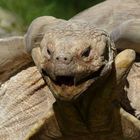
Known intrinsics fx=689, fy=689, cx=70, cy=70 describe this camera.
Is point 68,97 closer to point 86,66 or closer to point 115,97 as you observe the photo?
point 86,66

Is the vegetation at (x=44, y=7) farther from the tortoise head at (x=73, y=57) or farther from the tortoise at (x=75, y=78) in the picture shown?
the tortoise head at (x=73, y=57)

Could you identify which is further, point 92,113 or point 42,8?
point 42,8

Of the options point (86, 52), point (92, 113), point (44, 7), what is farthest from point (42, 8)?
point (86, 52)

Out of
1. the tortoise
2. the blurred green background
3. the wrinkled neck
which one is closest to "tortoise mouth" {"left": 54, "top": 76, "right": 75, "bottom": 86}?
the tortoise

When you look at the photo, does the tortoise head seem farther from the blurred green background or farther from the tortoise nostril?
the blurred green background

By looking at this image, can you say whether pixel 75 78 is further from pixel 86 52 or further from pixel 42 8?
pixel 42 8

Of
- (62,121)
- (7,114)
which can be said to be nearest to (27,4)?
(7,114)

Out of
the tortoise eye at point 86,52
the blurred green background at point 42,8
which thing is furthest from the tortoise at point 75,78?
the blurred green background at point 42,8
